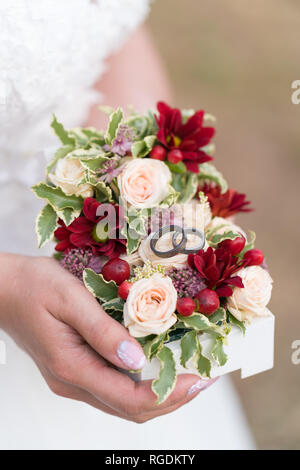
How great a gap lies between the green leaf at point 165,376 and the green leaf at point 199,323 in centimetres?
6

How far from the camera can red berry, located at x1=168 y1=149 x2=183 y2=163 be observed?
1.09 metres

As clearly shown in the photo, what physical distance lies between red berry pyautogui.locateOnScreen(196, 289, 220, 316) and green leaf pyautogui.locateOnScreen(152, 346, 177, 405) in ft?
0.34

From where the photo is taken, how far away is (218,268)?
37.2 inches

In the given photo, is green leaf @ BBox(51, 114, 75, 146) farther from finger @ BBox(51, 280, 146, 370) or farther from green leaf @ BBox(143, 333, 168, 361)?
green leaf @ BBox(143, 333, 168, 361)

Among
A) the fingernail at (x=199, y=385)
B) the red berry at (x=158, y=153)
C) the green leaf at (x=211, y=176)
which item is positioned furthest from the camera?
the green leaf at (x=211, y=176)

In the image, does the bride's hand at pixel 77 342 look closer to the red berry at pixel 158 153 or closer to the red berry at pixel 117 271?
the red berry at pixel 117 271

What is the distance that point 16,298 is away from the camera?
1075 mm

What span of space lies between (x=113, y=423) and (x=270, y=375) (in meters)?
1.54

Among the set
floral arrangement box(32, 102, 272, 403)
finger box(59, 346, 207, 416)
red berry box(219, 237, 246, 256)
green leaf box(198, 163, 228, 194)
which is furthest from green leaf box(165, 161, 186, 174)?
finger box(59, 346, 207, 416)

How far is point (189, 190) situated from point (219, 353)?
385mm

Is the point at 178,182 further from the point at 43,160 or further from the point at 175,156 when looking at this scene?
the point at 43,160

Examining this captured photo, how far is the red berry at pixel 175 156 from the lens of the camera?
1.09 metres
